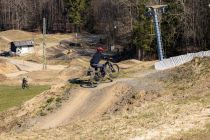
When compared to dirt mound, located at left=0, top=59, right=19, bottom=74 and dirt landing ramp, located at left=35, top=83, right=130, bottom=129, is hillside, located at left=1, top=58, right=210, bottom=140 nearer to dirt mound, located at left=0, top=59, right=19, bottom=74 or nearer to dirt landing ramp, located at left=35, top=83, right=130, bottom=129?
dirt landing ramp, located at left=35, top=83, right=130, bottom=129

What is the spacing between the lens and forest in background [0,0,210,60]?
7244cm

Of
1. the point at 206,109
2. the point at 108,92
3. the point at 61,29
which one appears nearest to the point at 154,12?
the point at 108,92

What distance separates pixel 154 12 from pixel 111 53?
56229mm

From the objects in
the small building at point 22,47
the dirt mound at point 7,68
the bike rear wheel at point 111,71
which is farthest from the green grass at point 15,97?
the small building at point 22,47

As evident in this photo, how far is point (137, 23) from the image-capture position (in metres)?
72.4

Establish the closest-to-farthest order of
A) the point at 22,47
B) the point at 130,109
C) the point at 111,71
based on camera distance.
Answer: the point at 130,109 < the point at 111,71 < the point at 22,47

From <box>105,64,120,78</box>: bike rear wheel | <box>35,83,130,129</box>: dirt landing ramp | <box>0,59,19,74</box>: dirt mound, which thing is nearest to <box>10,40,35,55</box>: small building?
<box>0,59,19,74</box>: dirt mound

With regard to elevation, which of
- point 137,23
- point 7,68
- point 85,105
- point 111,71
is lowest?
point 7,68

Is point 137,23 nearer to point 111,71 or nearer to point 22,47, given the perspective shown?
point 22,47

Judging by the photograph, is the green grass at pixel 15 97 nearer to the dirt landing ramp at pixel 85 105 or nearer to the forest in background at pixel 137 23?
the dirt landing ramp at pixel 85 105

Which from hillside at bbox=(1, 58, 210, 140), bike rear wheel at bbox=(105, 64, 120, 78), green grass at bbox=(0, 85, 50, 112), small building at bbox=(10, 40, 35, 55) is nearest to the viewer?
hillside at bbox=(1, 58, 210, 140)

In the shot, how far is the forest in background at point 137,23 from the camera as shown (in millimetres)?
72438

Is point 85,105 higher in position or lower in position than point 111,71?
lower

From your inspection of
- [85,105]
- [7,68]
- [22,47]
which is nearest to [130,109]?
[85,105]
